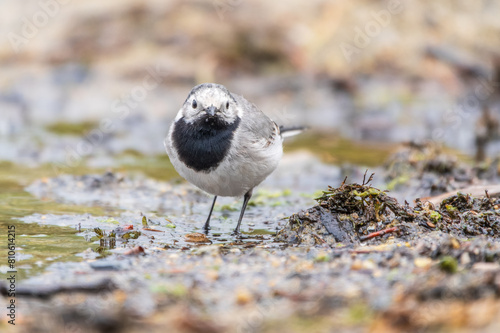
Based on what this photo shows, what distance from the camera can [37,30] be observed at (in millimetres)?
15523

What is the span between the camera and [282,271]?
163 inches

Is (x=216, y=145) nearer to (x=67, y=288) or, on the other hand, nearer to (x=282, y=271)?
(x=282, y=271)

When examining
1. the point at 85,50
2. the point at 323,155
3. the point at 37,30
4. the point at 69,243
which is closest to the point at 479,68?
the point at 323,155

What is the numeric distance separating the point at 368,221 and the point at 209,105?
5.52 ft

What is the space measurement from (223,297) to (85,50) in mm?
12463

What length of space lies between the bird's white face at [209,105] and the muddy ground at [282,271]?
107cm

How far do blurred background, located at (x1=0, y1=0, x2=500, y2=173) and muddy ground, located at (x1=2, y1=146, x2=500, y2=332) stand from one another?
6.68 meters

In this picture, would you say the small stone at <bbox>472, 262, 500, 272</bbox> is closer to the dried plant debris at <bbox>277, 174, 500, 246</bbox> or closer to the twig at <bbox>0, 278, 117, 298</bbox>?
the dried plant debris at <bbox>277, 174, 500, 246</bbox>

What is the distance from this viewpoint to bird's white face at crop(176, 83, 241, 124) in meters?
5.53

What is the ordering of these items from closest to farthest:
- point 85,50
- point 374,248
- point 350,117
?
point 374,248 < point 350,117 < point 85,50

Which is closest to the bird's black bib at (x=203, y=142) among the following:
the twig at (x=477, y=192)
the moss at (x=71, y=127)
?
the twig at (x=477, y=192)

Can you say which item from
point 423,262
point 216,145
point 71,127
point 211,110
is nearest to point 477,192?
point 423,262

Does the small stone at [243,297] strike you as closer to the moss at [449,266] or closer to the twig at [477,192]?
the moss at [449,266]

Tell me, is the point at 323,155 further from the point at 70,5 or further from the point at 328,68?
the point at 70,5
